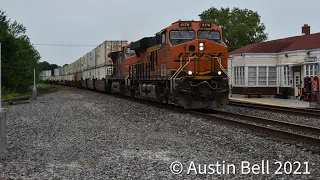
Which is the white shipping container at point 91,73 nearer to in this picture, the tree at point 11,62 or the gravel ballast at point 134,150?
the tree at point 11,62

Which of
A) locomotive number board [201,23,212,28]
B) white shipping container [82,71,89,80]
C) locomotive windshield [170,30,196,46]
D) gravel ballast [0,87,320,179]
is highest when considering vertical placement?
locomotive number board [201,23,212,28]

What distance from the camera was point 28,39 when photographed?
200 ft

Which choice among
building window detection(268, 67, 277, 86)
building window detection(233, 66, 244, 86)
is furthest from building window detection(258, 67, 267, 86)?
building window detection(233, 66, 244, 86)

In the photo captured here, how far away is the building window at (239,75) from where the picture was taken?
98.3ft

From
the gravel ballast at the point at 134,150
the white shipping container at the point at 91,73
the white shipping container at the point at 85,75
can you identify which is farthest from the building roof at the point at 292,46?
the white shipping container at the point at 85,75

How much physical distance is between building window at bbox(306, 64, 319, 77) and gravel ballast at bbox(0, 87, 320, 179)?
49.2 feet

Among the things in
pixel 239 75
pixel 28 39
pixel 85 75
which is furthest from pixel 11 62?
pixel 28 39

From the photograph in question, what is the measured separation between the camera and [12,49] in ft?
104

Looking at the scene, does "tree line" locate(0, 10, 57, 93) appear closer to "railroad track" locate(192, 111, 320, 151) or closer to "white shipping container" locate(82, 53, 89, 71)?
"white shipping container" locate(82, 53, 89, 71)

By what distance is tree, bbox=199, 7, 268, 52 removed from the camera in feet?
205

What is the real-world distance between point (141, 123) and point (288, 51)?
60.0 feet

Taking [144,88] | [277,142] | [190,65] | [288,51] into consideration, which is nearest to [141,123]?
[190,65]

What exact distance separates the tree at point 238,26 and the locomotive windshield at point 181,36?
47673 mm

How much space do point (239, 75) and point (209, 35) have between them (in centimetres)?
1522
